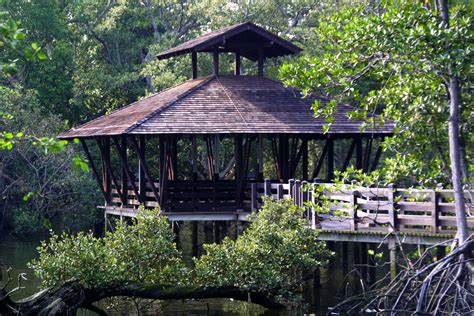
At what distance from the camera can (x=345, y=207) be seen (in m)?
19.6

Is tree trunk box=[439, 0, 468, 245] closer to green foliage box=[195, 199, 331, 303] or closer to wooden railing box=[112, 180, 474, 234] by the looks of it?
wooden railing box=[112, 180, 474, 234]

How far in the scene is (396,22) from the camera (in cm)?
1215

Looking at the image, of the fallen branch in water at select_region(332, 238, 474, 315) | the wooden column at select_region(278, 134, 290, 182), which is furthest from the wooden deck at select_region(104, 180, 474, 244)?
the fallen branch in water at select_region(332, 238, 474, 315)

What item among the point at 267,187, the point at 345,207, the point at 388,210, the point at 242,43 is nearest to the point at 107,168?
the point at 242,43

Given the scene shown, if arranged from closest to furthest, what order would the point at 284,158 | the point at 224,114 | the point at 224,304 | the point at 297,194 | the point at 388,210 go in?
the point at 388,210 < the point at 224,304 < the point at 297,194 < the point at 224,114 < the point at 284,158

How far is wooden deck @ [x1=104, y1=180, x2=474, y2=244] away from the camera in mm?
16281

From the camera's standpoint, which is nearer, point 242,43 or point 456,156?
point 456,156

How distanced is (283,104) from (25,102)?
1276 cm

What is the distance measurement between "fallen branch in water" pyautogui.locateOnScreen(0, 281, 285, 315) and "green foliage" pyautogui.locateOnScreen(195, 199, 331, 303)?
245mm

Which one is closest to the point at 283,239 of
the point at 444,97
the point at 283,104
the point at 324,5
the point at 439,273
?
the point at 444,97

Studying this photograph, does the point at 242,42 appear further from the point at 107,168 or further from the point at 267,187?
the point at 267,187

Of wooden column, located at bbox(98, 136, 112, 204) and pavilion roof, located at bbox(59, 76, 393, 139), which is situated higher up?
pavilion roof, located at bbox(59, 76, 393, 139)

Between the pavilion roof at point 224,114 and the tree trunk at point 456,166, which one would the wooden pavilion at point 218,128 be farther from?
the tree trunk at point 456,166

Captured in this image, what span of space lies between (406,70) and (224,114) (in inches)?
448
